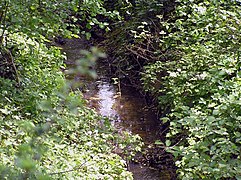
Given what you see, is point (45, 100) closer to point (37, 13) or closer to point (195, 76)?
point (37, 13)

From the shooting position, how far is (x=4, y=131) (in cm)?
329

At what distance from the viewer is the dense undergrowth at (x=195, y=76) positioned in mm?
3248

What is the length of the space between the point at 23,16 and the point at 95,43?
17.2ft

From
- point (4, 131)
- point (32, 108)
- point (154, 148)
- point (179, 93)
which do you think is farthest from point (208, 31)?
point (4, 131)

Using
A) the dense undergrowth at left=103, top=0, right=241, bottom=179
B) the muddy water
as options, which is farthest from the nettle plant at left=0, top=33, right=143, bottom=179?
the dense undergrowth at left=103, top=0, right=241, bottom=179

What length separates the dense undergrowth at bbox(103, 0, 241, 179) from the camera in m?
3.25

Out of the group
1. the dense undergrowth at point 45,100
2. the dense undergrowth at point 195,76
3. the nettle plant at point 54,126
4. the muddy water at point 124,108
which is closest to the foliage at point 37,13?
the dense undergrowth at point 45,100

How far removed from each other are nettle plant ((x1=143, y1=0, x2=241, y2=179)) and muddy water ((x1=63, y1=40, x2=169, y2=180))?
1.39ft

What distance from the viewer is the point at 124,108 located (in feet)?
20.4

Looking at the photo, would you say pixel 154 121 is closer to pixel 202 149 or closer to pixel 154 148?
pixel 154 148

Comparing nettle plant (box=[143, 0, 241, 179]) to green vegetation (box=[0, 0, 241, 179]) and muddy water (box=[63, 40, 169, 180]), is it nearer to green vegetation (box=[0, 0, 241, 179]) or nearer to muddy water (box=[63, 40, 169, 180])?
green vegetation (box=[0, 0, 241, 179])

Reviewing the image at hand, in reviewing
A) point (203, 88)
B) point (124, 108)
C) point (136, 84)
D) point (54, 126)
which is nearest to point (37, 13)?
point (54, 126)

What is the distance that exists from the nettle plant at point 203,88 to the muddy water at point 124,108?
0.42m

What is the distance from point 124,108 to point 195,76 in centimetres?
178
